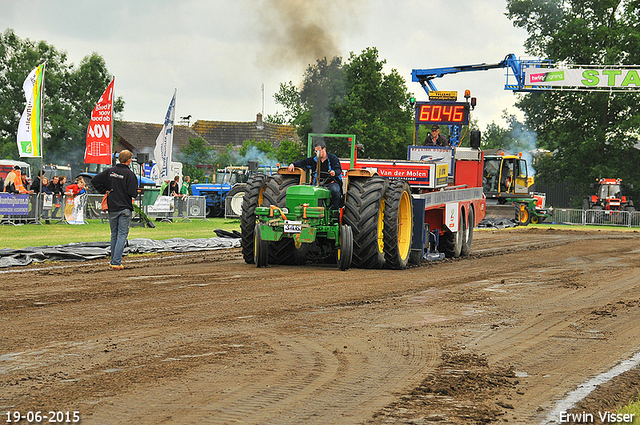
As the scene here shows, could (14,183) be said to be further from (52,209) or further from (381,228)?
(381,228)

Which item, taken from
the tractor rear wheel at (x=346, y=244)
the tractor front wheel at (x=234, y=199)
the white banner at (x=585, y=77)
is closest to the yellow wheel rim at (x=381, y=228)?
the tractor rear wheel at (x=346, y=244)

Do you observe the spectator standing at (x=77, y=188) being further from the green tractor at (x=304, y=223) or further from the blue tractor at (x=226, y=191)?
the green tractor at (x=304, y=223)

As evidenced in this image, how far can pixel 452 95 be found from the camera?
17.1m

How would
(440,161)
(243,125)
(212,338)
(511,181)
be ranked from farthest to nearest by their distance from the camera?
(243,125), (511,181), (440,161), (212,338)

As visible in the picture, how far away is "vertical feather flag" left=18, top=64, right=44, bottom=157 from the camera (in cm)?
2206

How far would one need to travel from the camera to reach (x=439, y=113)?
17.0m

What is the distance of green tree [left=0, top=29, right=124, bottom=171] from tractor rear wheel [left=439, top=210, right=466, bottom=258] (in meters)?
44.4

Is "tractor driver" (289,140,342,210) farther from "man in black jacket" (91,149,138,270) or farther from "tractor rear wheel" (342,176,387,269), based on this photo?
"man in black jacket" (91,149,138,270)

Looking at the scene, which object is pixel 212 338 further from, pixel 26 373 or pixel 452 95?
pixel 452 95

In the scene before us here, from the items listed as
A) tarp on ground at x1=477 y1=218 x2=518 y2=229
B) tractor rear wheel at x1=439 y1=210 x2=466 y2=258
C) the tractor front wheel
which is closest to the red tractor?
tarp on ground at x1=477 y1=218 x2=518 y2=229

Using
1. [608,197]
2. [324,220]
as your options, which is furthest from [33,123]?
[608,197]

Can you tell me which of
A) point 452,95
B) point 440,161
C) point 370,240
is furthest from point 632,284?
point 452,95

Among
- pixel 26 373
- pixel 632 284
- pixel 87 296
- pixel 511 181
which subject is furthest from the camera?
pixel 511 181

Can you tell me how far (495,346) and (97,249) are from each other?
958 cm
